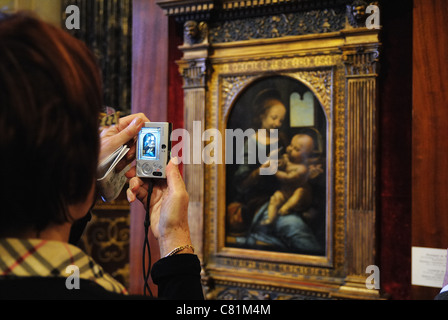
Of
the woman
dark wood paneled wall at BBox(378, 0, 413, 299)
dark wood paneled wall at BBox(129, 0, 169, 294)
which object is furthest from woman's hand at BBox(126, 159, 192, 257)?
dark wood paneled wall at BBox(129, 0, 169, 294)

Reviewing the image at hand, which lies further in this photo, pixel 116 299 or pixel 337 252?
pixel 337 252

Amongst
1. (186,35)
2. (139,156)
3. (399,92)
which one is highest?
(186,35)

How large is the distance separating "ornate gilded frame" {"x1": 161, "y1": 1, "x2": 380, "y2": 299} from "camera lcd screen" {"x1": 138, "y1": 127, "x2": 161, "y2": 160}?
1.59m

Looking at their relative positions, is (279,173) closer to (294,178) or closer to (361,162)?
(294,178)

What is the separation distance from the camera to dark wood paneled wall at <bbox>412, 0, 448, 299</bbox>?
244cm

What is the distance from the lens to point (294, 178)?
2879mm

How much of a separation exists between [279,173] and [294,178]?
107 millimetres

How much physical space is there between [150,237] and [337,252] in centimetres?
134

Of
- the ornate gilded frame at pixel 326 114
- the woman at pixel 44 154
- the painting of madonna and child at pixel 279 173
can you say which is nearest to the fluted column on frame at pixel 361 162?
the ornate gilded frame at pixel 326 114

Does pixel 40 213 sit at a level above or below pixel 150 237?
above

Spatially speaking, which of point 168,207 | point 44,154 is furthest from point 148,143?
point 44,154

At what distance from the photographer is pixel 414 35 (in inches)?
98.6

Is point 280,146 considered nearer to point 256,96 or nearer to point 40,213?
point 256,96

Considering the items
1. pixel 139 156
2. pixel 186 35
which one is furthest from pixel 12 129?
pixel 186 35
